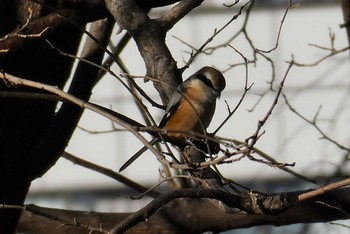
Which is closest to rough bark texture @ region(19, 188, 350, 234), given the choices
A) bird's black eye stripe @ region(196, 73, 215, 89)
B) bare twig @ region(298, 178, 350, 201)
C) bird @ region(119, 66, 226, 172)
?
bird @ region(119, 66, 226, 172)

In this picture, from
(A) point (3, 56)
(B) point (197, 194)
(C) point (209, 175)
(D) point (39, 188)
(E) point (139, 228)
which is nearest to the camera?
(B) point (197, 194)

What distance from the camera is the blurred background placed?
→ 6.73m

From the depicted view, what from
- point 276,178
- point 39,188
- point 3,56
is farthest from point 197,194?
point 39,188

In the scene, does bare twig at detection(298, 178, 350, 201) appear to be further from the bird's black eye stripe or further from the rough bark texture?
the bird's black eye stripe

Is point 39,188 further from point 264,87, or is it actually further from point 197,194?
point 197,194

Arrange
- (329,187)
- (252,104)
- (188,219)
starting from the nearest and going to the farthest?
(329,187) < (188,219) < (252,104)

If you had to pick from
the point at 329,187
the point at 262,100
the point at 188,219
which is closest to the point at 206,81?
the point at 188,219

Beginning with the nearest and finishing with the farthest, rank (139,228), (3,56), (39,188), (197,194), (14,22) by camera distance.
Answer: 1. (197,194)
2. (3,56)
3. (14,22)
4. (139,228)
5. (39,188)

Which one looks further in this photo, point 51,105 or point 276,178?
point 276,178

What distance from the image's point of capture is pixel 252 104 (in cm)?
692

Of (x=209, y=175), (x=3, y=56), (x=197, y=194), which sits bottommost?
(x=197, y=194)

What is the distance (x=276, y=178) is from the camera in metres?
6.49

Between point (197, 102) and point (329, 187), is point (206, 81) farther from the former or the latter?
point (329, 187)

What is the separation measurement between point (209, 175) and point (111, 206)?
15.1ft
